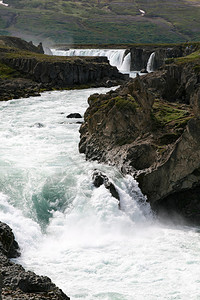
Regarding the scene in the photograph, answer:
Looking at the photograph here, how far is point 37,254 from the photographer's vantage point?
21.8m

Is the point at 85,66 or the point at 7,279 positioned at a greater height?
the point at 85,66

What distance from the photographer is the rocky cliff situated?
2734 centimetres

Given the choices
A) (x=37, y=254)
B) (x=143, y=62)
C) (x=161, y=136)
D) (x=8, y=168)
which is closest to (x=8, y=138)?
(x=8, y=168)

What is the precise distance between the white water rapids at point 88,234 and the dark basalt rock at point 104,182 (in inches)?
18.6

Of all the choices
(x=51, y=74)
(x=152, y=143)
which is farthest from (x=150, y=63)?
(x=152, y=143)

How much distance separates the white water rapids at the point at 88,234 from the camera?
62.5 feet

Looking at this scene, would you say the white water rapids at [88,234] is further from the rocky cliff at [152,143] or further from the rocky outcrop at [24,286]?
the rocky outcrop at [24,286]

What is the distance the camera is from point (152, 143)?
94.6 ft

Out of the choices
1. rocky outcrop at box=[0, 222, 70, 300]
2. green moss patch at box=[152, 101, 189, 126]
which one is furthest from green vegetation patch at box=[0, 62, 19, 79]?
rocky outcrop at box=[0, 222, 70, 300]

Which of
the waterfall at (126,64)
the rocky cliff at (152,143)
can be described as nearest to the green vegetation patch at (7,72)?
the waterfall at (126,64)

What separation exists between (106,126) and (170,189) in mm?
7814

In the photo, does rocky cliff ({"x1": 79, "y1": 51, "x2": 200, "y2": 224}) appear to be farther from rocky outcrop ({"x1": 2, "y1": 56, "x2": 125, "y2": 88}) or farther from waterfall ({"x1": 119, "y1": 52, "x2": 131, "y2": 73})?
waterfall ({"x1": 119, "y1": 52, "x2": 131, "y2": 73})

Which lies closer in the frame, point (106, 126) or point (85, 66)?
point (106, 126)

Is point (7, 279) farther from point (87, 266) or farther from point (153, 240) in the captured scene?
point (153, 240)
